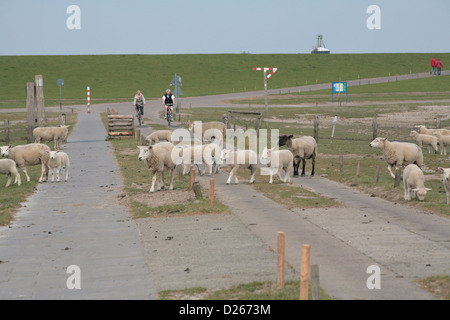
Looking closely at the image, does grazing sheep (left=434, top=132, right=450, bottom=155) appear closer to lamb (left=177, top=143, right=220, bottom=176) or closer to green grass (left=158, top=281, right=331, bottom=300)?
lamb (left=177, top=143, right=220, bottom=176)

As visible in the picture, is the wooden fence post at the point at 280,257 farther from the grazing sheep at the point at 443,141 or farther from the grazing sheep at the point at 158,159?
the grazing sheep at the point at 443,141

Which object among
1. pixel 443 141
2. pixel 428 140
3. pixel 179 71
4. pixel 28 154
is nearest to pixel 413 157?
pixel 443 141

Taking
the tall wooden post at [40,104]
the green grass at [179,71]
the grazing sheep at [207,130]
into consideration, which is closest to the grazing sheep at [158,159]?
the grazing sheep at [207,130]

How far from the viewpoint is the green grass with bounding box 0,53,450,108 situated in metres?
105

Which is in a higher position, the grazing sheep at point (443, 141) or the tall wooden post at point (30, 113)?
the tall wooden post at point (30, 113)

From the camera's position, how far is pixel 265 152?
22.1 m

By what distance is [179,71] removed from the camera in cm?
12662

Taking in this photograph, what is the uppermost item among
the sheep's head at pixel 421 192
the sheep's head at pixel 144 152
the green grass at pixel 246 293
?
the sheep's head at pixel 144 152

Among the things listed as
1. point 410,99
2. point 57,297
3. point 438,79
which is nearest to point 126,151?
point 57,297

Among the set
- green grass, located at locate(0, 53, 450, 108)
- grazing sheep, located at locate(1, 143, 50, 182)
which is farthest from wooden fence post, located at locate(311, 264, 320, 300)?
green grass, located at locate(0, 53, 450, 108)

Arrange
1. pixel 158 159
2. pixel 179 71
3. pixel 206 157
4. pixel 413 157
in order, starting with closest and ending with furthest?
pixel 158 159 < pixel 206 157 < pixel 413 157 < pixel 179 71

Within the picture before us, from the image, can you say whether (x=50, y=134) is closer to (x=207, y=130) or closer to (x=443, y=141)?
(x=207, y=130)

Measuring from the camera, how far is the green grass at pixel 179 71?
344 feet
